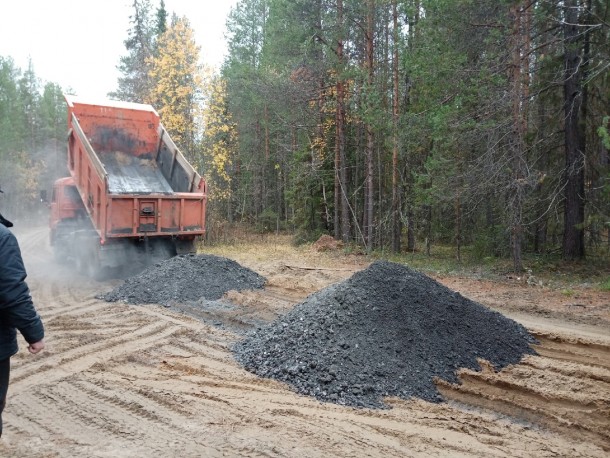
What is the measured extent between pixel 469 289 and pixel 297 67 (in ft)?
34.8

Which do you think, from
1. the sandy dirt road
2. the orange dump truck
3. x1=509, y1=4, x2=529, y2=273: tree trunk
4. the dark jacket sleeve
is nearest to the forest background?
x1=509, y1=4, x2=529, y2=273: tree trunk

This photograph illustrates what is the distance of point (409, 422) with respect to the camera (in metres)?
4.16

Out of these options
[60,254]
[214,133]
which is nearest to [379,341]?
[60,254]

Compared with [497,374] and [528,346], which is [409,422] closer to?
[497,374]

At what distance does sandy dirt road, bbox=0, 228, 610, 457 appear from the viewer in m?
3.70

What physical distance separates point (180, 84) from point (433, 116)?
10715 mm

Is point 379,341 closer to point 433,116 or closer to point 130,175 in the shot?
point 433,116

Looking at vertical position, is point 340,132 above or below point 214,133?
below

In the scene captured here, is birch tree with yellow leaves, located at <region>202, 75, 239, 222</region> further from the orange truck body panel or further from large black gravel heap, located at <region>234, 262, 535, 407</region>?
large black gravel heap, located at <region>234, 262, 535, 407</region>

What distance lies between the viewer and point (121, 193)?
1069 cm

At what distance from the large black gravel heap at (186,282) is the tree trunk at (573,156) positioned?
8.64m

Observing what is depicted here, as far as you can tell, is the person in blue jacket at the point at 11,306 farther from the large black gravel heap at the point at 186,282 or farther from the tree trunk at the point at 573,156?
the tree trunk at the point at 573,156

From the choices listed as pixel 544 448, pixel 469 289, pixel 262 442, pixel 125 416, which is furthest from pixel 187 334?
pixel 469 289

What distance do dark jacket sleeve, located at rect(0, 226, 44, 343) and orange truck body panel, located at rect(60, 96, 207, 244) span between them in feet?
24.4
